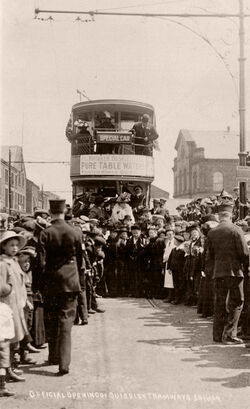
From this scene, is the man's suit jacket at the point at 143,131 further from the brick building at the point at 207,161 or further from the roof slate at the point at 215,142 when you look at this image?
the roof slate at the point at 215,142

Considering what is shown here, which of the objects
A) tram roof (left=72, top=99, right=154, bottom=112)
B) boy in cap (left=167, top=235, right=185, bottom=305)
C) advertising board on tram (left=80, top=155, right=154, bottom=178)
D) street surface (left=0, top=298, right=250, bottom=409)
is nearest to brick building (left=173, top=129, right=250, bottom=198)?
tram roof (left=72, top=99, right=154, bottom=112)

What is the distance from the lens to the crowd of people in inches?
201

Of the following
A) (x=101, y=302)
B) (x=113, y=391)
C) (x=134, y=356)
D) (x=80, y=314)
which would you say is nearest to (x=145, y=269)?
(x=101, y=302)

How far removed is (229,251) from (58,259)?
224 cm

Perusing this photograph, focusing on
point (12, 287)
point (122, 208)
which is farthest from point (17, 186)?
point (12, 287)

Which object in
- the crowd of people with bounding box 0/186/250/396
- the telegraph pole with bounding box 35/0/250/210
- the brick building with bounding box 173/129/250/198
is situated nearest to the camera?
the crowd of people with bounding box 0/186/250/396

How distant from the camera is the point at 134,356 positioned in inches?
228

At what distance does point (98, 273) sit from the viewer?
10445mm

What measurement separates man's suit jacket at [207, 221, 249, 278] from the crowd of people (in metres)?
0.01

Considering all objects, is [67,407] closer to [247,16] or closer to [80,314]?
[80,314]

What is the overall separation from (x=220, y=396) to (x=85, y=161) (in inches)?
406

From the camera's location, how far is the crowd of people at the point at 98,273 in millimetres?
5105

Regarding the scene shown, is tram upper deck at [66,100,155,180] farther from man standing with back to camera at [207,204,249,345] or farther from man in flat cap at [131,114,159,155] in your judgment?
man standing with back to camera at [207,204,249,345]

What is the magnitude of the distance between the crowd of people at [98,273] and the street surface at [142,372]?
8.8 inches
